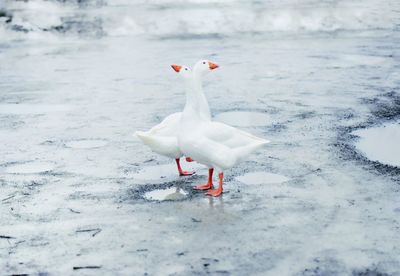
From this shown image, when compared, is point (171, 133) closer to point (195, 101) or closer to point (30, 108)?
point (195, 101)

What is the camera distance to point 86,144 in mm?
9312

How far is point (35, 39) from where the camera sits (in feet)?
72.2

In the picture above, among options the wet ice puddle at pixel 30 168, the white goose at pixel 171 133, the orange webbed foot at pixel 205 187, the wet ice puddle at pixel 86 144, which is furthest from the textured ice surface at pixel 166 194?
the wet ice puddle at pixel 86 144

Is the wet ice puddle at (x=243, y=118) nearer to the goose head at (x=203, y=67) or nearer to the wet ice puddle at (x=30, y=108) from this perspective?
the wet ice puddle at (x=30, y=108)

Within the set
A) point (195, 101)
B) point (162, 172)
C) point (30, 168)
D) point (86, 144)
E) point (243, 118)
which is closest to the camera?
point (195, 101)

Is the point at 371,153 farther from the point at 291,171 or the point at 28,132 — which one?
the point at 28,132

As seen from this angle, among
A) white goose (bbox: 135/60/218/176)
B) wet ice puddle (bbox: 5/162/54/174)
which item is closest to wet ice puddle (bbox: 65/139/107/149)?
wet ice puddle (bbox: 5/162/54/174)

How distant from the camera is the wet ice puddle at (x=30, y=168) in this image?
8148mm

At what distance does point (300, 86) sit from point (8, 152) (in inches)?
239

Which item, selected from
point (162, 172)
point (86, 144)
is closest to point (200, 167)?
point (162, 172)

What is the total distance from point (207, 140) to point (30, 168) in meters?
2.67

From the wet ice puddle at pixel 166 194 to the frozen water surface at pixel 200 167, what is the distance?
8cm

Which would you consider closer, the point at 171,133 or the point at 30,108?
the point at 171,133

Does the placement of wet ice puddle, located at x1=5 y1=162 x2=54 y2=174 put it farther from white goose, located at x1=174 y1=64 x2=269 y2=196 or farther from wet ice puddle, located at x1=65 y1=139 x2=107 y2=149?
white goose, located at x1=174 y1=64 x2=269 y2=196
